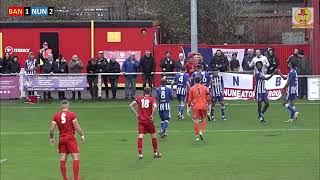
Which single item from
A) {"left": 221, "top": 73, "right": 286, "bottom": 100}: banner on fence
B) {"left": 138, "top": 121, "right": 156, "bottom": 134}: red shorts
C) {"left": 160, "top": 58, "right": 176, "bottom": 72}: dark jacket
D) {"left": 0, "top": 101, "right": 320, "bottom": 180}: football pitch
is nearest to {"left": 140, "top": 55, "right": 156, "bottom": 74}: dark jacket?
{"left": 160, "top": 58, "right": 176, "bottom": 72}: dark jacket

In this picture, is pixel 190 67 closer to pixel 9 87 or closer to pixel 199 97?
pixel 199 97

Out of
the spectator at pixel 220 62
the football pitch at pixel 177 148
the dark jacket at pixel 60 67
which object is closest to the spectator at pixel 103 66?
the dark jacket at pixel 60 67

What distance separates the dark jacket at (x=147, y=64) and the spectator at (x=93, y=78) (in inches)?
83.2

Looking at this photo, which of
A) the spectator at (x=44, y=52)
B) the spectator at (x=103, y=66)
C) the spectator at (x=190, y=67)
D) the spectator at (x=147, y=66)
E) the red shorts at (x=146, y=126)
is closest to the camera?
the red shorts at (x=146, y=126)

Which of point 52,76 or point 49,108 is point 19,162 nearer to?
point 49,108

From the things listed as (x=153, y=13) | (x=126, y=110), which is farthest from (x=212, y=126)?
(x=153, y=13)

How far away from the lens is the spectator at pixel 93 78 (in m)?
31.4

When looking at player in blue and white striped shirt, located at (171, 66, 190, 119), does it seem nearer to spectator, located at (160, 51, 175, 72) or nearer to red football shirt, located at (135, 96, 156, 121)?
spectator, located at (160, 51, 175, 72)

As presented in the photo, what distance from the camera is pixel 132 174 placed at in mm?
15250

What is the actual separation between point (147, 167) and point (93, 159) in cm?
187

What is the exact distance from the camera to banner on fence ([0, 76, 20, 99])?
102ft

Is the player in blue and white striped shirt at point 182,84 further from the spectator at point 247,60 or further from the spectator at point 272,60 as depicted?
the spectator at point 247,60

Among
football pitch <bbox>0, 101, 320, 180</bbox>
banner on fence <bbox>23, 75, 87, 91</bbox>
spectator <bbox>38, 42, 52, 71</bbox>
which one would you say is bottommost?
football pitch <bbox>0, 101, 320, 180</bbox>

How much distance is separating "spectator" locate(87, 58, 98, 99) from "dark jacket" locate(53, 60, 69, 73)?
1.08 m
